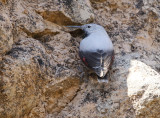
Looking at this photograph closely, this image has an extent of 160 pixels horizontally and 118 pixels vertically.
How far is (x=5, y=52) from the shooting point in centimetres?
174

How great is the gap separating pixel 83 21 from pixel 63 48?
379mm

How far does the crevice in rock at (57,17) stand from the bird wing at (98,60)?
15.9 inches

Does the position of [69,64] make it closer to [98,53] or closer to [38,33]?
[98,53]

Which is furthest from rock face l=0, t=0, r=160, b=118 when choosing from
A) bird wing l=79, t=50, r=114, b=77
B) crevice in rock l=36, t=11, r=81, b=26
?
bird wing l=79, t=50, r=114, b=77

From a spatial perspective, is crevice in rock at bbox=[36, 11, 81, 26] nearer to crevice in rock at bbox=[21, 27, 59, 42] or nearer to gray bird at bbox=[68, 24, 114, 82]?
crevice in rock at bbox=[21, 27, 59, 42]

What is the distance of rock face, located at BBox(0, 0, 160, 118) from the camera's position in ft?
5.77

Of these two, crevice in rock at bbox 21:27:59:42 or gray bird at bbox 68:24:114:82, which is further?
crevice in rock at bbox 21:27:59:42

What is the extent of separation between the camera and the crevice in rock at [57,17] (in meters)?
2.34

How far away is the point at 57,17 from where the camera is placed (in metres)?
2.38

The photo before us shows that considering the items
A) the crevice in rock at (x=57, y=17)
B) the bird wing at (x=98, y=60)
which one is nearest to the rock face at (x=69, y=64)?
the crevice in rock at (x=57, y=17)

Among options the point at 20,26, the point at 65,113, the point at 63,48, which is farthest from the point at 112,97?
the point at 20,26

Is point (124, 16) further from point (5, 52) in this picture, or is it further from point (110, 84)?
point (5, 52)

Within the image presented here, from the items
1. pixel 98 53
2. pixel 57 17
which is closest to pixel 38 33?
pixel 57 17

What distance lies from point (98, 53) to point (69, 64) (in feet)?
0.81
